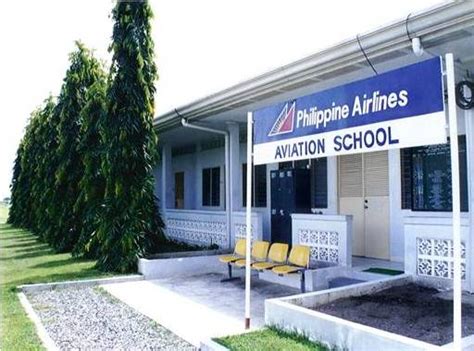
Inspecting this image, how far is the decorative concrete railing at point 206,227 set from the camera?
10.5m

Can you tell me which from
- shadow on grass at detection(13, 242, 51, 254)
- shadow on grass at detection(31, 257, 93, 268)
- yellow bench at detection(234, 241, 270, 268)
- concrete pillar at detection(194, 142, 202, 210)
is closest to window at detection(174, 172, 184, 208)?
concrete pillar at detection(194, 142, 202, 210)

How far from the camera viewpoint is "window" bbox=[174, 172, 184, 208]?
17.9 m

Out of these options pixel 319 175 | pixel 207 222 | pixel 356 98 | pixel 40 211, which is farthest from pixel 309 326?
pixel 40 211

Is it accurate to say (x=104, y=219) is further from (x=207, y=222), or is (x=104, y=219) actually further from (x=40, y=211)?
(x=40, y=211)

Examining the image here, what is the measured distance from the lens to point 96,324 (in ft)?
19.0

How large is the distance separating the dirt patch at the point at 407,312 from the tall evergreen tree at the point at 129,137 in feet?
17.9

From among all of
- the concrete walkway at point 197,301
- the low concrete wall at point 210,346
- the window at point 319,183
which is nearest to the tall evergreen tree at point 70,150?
the concrete walkway at point 197,301

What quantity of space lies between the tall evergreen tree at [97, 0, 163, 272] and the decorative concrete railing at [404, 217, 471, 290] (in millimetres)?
5708

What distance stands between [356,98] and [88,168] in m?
8.34

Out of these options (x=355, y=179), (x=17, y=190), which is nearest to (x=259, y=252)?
(x=355, y=179)

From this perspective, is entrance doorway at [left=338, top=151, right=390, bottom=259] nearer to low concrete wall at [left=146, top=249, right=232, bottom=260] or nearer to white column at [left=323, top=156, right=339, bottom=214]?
white column at [left=323, top=156, right=339, bottom=214]

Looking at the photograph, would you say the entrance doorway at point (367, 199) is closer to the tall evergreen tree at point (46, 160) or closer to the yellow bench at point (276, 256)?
the yellow bench at point (276, 256)

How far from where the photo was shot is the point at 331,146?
460 centimetres

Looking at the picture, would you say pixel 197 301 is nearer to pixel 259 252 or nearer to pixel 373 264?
pixel 259 252
